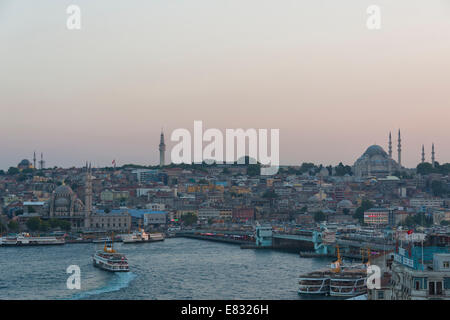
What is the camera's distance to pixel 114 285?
838 cm

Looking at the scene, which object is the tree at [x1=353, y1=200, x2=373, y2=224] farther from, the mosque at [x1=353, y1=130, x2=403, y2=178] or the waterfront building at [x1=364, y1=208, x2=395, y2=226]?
the mosque at [x1=353, y1=130, x2=403, y2=178]

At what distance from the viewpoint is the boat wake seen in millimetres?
7426

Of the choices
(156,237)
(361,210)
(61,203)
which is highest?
(61,203)

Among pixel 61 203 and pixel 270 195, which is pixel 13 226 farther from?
pixel 270 195

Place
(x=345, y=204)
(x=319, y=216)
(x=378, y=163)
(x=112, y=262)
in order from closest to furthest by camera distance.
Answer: (x=112, y=262)
(x=319, y=216)
(x=345, y=204)
(x=378, y=163)

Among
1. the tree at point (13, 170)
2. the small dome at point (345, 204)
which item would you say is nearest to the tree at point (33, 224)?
the small dome at point (345, 204)

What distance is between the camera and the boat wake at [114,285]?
7.43 metres

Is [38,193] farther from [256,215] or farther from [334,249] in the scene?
[334,249]

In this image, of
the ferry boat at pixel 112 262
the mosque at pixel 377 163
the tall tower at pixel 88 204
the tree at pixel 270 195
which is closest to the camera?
the ferry boat at pixel 112 262

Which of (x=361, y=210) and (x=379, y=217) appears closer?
(x=379, y=217)

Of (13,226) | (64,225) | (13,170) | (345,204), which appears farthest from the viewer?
(13,170)

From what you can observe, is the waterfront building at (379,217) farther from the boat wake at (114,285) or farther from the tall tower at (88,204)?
the boat wake at (114,285)

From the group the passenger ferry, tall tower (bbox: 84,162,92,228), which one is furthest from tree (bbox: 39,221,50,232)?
the passenger ferry

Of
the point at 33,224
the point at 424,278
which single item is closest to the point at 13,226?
the point at 33,224
